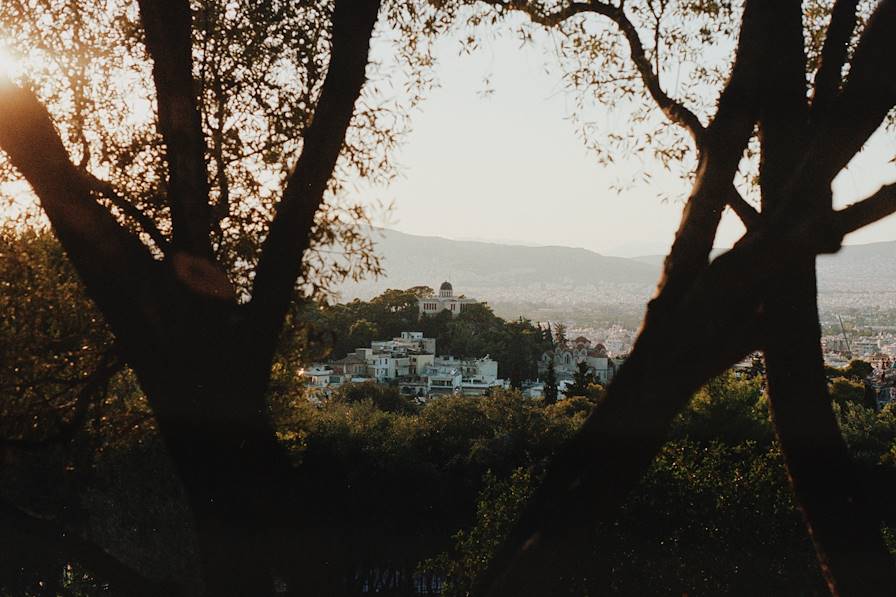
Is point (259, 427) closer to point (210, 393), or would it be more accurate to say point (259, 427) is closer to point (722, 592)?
point (210, 393)

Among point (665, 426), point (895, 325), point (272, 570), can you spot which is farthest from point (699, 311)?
point (895, 325)

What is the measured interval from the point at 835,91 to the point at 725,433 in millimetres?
28446

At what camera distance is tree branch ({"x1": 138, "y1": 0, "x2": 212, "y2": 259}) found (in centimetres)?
298

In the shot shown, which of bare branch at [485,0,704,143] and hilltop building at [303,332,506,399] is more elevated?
bare branch at [485,0,704,143]

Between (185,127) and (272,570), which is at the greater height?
(185,127)

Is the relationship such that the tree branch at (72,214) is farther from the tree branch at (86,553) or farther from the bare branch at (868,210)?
the bare branch at (868,210)

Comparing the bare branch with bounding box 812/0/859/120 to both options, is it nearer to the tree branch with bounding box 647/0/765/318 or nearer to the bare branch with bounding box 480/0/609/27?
the tree branch with bounding box 647/0/765/318

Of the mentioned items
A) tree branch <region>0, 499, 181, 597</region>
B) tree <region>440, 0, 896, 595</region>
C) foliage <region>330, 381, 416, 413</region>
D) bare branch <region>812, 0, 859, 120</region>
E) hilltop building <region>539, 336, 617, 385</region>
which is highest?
bare branch <region>812, 0, 859, 120</region>

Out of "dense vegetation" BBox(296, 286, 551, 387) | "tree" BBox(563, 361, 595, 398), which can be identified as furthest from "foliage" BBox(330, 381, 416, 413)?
"dense vegetation" BBox(296, 286, 551, 387)

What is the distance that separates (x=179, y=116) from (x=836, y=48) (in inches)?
118

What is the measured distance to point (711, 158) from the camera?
2.92 metres

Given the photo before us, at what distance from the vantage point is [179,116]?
3.00 m

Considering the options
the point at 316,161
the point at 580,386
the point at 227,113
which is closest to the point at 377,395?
the point at 580,386

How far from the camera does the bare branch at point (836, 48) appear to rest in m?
3.54
